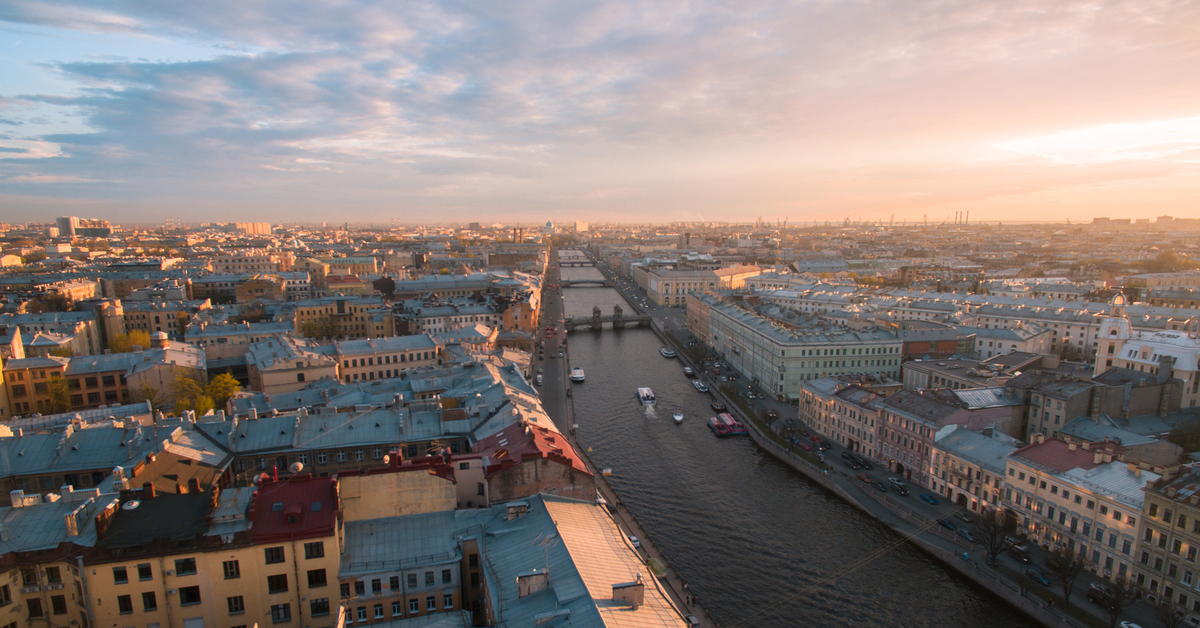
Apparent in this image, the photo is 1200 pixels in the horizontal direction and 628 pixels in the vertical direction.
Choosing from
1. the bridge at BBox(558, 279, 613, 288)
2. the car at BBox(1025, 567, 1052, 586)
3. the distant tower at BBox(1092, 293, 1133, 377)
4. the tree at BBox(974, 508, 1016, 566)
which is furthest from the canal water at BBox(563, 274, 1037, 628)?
the bridge at BBox(558, 279, 613, 288)

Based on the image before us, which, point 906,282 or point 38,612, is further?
point 906,282

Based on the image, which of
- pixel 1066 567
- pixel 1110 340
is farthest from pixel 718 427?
pixel 1110 340

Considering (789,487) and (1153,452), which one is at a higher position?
(1153,452)

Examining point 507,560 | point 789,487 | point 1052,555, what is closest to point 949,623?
point 1052,555

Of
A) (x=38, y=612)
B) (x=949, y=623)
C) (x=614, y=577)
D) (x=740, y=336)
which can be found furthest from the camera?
(x=740, y=336)

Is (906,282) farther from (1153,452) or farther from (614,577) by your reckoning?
(614,577)

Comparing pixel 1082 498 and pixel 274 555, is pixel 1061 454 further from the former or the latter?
pixel 274 555

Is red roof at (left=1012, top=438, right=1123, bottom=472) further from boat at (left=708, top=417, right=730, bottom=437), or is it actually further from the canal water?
boat at (left=708, top=417, right=730, bottom=437)

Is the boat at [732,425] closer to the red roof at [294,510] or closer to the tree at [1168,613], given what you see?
the tree at [1168,613]
